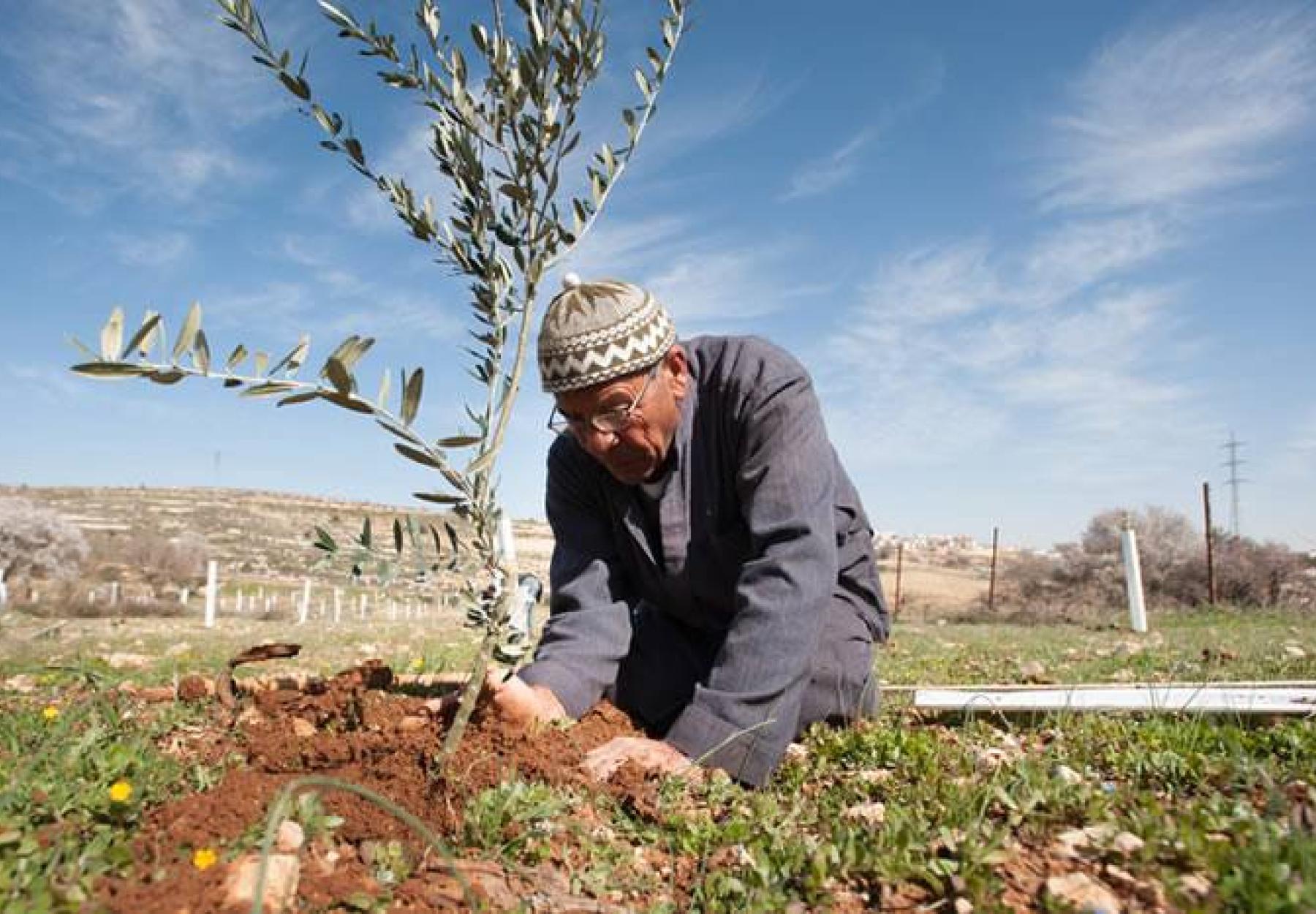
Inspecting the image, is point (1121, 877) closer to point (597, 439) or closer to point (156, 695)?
point (597, 439)

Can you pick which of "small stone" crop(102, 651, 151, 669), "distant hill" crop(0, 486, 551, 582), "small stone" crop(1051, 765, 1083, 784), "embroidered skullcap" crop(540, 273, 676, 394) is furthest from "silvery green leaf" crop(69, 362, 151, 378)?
"distant hill" crop(0, 486, 551, 582)

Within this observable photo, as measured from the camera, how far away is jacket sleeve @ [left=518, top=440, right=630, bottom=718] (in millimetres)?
3590

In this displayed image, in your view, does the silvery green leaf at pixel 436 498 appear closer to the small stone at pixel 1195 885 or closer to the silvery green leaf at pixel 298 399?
the silvery green leaf at pixel 298 399

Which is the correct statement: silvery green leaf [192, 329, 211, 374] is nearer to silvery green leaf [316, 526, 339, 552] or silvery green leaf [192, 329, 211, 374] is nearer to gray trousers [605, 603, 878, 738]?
silvery green leaf [316, 526, 339, 552]

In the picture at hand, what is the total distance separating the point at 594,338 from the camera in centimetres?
306

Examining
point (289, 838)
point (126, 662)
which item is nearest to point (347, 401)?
point (289, 838)

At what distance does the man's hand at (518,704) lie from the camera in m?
3.05

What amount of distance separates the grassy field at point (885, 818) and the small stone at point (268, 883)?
159 mm

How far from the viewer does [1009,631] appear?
13.3 m

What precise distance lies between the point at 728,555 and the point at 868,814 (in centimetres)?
137

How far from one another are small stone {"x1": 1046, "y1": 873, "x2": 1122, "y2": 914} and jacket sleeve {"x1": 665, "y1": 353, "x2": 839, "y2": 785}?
1173 mm

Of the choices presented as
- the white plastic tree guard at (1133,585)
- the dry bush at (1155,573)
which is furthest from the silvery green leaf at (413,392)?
the dry bush at (1155,573)

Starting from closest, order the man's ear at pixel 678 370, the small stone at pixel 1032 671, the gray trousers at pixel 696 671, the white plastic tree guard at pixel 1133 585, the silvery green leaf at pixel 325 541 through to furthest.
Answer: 1. the silvery green leaf at pixel 325 541
2. the man's ear at pixel 678 370
3. the gray trousers at pixel 696 671
4. the small stone at pixel 1032 671
5. the white plastic tree guard at pixel 1133 585

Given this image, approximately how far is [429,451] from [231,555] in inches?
1536
